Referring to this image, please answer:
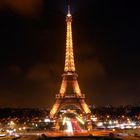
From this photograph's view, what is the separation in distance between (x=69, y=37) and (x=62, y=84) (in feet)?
29.8

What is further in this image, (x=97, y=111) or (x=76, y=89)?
(x=97, y=111)

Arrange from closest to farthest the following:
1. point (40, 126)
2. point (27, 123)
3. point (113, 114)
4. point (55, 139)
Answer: point (55, 139)
point (40, 126)
point (27, 123)
point (113, 114)

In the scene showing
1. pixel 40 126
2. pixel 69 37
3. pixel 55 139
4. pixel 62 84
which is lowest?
pixel 55 139

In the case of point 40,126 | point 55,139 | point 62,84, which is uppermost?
point 62,84

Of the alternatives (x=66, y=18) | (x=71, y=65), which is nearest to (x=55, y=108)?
(x=71, y=65)

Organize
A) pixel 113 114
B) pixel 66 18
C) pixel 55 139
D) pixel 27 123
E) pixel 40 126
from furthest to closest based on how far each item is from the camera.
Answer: pixel 113 114 < pixel 27 123 < pixel 40 126 < pixel 66 18 < pixel 55 139

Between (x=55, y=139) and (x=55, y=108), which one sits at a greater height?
(x=55, y=108)

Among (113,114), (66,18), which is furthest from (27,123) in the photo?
(113,114)

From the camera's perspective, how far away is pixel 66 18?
75.9 metres

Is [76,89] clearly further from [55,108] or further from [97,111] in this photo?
[97,111]

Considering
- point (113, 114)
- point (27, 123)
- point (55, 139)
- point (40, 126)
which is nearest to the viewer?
point (55, 139)

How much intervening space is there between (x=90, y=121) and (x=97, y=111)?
42960 millimetres

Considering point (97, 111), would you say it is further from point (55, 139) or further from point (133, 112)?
point (55, 139)

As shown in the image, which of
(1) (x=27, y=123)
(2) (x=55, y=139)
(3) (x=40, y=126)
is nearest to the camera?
(2) (x=55, y=139)
